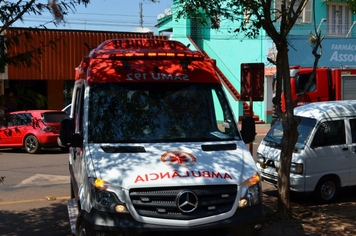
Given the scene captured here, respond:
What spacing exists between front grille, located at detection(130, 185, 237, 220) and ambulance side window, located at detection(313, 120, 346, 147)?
471 centimetres

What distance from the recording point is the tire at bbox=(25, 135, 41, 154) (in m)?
15.8

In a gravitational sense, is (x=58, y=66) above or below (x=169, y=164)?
above

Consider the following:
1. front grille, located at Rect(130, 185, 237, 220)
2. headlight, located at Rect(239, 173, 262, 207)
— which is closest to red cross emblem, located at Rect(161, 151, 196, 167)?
front grille, located at Rect(130, 185, 237, 220)

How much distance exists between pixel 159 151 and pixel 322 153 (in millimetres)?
4752

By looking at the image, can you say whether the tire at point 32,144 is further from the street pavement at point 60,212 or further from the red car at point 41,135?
the street pavement at point 60,212

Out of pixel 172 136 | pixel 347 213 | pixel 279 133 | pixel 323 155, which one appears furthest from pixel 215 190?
pixel 279 133

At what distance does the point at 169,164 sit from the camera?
4758mm

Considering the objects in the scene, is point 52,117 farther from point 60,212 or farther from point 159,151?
point 159,151

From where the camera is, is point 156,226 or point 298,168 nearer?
point 156,226

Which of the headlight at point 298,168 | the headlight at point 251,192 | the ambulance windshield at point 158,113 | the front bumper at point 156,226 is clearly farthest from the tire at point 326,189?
the front bumper at point 156,226

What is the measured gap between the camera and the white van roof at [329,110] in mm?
9070

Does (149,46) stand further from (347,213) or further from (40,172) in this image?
(40,172)

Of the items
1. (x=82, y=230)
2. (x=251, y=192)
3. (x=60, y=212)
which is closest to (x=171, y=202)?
(x=251, y=192)

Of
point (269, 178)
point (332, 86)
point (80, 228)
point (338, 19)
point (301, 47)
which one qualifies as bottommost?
point (269, 178)
